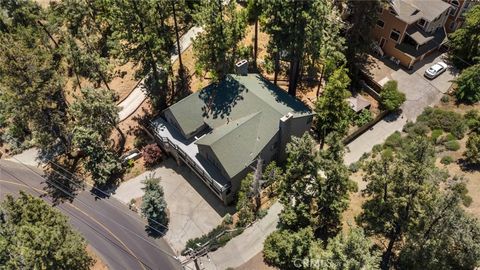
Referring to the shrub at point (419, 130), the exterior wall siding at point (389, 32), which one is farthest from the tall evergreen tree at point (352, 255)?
the exterior wall siding at point (389, 32)

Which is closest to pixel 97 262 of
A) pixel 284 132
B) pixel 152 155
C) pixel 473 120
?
pixel 152 155

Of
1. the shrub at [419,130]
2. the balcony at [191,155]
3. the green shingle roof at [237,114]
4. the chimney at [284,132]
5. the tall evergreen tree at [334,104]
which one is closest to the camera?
the tall evergreen tree at [334,104]

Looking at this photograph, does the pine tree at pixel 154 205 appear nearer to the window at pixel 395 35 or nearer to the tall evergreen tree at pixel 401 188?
the tall evergreen tree at pixel 401 188

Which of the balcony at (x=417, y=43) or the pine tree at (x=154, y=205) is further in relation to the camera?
the balcony at (x=417, y=43)

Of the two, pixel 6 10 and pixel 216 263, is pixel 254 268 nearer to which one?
pixel 216 263

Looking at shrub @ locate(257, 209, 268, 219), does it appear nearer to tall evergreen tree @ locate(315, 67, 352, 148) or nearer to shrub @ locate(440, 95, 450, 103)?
tall evergreen tree @ locate(315, 67, 352, 148)

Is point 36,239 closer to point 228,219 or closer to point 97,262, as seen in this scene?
point 97,262

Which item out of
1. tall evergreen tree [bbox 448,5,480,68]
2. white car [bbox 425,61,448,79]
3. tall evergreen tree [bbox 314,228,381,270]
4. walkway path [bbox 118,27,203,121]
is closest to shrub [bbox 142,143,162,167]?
walkway path [bbox 118,27,203,121]
